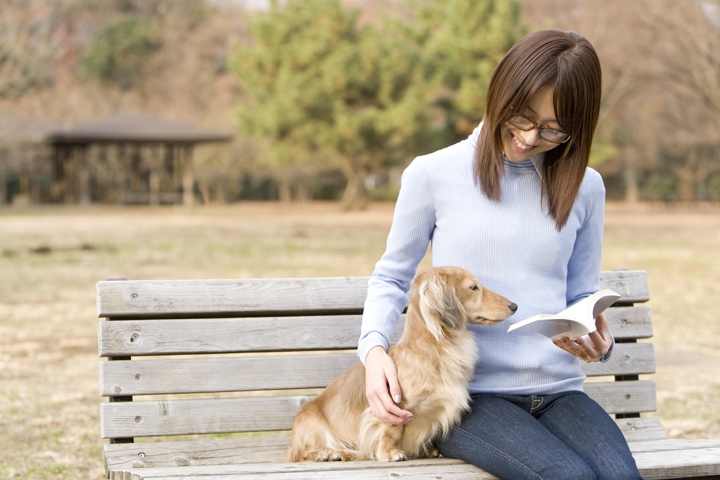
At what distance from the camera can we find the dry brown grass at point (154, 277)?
4.86 m

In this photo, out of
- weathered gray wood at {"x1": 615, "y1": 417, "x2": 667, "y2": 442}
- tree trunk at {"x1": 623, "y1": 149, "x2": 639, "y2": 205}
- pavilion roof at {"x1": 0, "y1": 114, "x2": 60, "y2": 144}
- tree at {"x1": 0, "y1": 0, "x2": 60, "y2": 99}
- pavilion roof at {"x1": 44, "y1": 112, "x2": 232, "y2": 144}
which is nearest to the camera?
weathered gray wood at {"x1": 615, "y1": 417, "x2": 667, "y2": 442}

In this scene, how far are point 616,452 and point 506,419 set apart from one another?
0.33 m

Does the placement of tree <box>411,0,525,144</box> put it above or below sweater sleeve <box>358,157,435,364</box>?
above

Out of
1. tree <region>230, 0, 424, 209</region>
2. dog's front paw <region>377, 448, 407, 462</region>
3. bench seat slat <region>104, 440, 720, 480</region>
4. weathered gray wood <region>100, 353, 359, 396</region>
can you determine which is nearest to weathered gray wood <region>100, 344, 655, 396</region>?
weathered gray wood <region>100, 353, 359, 396</region>

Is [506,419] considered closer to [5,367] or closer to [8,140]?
[5,367]

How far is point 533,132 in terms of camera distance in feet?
8.29

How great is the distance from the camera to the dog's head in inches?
97.2

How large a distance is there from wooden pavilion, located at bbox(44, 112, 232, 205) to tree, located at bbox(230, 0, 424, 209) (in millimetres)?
3301

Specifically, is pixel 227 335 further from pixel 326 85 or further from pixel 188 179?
pixel 188 179

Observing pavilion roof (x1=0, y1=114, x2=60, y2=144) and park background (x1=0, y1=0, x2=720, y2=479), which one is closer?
park background (x1=0, y1=0, x2=720, y2=479)

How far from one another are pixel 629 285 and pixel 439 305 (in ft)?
3.96

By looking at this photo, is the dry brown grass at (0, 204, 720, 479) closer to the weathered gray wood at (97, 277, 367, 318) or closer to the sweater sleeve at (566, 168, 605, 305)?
the weathered gray wood at (97, 277, 367, 318)

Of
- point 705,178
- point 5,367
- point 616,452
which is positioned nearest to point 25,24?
point 5,367

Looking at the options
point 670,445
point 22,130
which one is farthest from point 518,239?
point 22,130
